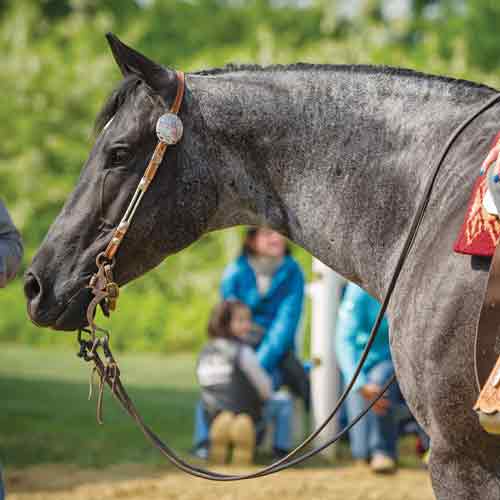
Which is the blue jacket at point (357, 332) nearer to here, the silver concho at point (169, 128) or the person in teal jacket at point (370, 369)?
the person in teal jacket at point (370, 369)

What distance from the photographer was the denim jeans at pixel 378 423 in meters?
6.71

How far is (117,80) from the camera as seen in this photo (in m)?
19.0

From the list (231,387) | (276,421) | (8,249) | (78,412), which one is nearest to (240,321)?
(231,387)

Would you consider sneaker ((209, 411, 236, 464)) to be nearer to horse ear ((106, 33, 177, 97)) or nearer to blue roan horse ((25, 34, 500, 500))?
blue roan horse ((25, 34, 500, 500))

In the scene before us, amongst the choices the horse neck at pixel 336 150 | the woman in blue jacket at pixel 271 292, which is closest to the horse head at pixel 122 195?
the horse neck at pixel 336 150

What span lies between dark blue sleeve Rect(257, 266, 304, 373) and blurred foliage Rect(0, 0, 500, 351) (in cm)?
687

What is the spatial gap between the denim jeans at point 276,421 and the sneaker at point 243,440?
31cm

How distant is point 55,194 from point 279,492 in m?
12.8

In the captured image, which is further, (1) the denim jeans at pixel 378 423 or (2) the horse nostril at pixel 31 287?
(1) the denim jeans at pixel 378 423

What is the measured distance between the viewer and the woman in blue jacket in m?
7.30

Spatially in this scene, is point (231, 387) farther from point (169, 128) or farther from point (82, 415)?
point (169, 128)

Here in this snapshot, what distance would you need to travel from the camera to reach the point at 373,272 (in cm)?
286

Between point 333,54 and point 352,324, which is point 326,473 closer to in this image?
point 352,324

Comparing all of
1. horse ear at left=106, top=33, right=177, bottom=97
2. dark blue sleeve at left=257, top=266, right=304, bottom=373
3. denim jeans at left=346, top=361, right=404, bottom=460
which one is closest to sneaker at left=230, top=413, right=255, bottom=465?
dark blue sleeve at left=257, top=266, right=304, bottom=373
